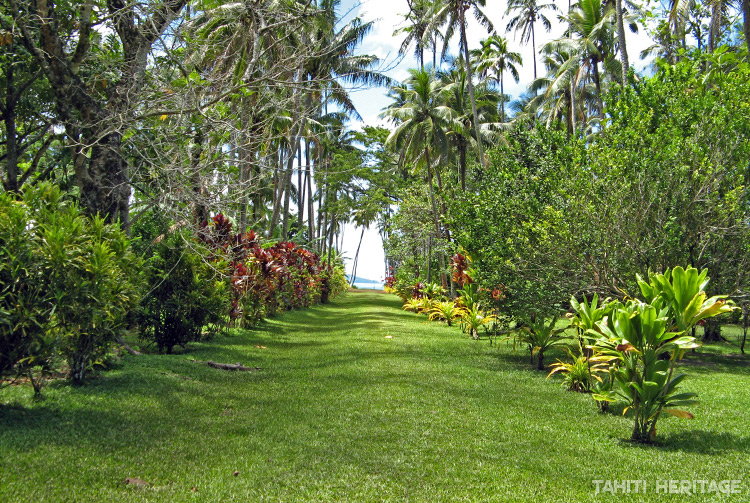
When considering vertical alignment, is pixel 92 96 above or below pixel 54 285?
above

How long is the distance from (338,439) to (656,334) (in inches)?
131

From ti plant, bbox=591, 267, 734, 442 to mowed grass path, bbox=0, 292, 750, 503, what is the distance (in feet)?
1.50

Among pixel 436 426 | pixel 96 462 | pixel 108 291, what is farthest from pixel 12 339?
pixel 436 426

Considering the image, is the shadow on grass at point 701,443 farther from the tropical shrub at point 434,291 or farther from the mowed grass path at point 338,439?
the tropical shrub at point 434,291

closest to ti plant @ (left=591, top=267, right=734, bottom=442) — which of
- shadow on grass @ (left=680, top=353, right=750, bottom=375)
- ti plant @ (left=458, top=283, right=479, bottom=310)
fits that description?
shadow on grass @ (left=680, top=353, right=750, bottom=375)

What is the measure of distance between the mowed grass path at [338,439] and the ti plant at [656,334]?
46 cm

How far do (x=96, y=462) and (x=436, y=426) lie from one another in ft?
11.0

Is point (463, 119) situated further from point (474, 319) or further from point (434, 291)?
point (474, 319)

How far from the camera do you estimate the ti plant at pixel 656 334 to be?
5.24 m

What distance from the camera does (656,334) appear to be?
17.3 feet

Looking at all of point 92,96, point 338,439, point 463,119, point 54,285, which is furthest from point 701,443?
point 463,119

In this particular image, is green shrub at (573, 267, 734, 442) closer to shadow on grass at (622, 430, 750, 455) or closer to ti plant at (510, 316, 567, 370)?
shadow on grass at (622, 430, 750, 455)

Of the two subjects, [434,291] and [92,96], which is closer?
[92,96]

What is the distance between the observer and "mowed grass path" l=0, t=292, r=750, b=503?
4.16 metres
